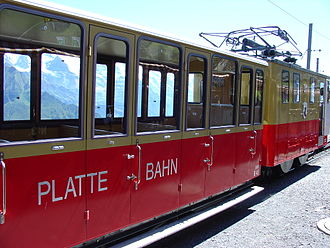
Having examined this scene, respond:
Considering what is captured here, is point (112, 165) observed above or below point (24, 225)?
above

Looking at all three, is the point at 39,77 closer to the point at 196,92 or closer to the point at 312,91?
the point at 196,92

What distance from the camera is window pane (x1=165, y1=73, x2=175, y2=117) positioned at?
14.1 ft

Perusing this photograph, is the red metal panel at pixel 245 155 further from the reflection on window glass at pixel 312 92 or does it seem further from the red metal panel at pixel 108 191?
the reflection on window glass at pixel 312 92

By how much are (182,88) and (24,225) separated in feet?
7.70

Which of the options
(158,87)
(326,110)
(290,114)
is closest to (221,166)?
(158,87)

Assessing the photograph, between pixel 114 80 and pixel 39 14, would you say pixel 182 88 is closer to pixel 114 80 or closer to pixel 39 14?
pixel 114 80

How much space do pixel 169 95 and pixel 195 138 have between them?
64cm

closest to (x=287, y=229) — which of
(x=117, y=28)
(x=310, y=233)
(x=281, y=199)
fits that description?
(x=310, y=233)

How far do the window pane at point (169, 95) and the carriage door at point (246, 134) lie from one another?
1.59 metres

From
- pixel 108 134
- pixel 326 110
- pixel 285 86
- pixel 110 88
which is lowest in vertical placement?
pixel 108 134

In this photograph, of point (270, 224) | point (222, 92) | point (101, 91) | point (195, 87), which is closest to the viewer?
point (101, 91)

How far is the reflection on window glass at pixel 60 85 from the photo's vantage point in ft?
10.3

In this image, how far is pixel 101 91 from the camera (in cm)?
349

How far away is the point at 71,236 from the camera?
3.02m
